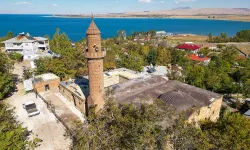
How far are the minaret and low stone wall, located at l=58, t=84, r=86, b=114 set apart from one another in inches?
130

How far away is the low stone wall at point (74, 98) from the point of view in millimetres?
25516

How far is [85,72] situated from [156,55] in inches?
887

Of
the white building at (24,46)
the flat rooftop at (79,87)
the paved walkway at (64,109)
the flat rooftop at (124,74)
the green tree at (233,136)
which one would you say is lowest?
the paved walkway at (64,109)

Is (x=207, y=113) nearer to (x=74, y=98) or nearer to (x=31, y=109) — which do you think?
(x=74, y=98)

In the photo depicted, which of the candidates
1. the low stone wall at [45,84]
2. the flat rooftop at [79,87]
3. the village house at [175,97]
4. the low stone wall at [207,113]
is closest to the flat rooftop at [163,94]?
the village house at [175,97]

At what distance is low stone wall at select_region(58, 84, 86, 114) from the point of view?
25.5 metres

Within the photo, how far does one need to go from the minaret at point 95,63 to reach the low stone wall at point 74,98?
3294 millimetres

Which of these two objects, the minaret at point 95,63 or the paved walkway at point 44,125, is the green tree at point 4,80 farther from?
the minaret at point 95,63

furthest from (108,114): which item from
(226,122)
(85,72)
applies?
(85,72)

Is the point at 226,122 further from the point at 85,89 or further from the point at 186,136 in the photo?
the point at 85,89

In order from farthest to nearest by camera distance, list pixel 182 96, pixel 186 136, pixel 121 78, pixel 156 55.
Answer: pixel 156 55 < pixel 121 78 < pixel 182 96 < pixel 186 136

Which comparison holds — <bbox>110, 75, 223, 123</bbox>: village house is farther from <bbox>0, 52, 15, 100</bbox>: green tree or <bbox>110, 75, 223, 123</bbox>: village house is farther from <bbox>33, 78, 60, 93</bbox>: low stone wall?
<bbox>0, 52, 15, 100</bbox>: green tree

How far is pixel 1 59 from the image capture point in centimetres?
3180

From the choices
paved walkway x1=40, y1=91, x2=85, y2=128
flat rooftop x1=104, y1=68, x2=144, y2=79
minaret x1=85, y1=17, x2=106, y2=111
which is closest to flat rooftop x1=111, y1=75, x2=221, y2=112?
minaret x1=85, y1=17, x2=106, y2=111
